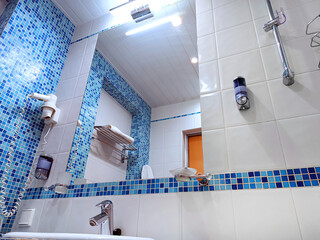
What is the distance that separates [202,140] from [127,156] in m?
0.51

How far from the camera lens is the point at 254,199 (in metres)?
0.97

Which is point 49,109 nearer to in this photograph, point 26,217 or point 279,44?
point 26,217

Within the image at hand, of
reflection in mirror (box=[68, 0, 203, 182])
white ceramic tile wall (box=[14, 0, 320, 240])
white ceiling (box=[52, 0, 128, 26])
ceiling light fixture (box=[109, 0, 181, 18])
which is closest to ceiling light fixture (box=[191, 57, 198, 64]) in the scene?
reflection in mirror (box=[68, 0, 203, 182])

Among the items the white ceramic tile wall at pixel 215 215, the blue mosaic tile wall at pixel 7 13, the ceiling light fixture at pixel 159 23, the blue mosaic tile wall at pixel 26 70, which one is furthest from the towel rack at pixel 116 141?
the blue mosaic tile wall at pixel 7 13

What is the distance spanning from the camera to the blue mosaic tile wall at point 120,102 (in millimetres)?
1445

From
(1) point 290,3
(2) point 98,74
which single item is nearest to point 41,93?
(2) point 98,74

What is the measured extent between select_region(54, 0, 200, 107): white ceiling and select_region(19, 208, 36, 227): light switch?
3.50ft

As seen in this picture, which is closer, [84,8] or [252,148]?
[252,148]

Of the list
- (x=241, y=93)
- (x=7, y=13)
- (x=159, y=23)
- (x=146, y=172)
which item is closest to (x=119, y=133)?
(x=146, y=172)

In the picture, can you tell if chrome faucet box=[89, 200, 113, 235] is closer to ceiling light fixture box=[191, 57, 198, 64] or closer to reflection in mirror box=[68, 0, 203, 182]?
reflection in mirror box=[68, 0, 203, 182]

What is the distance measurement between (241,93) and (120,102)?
885 millimetres

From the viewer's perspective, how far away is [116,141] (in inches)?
60.2

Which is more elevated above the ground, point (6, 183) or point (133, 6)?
point (133, 6)

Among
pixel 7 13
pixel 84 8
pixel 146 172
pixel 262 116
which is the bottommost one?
pixel 146 172
